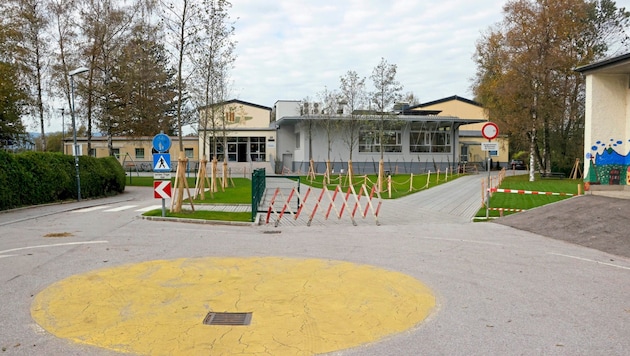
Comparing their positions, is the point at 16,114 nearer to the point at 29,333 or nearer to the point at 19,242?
the point at 19,242

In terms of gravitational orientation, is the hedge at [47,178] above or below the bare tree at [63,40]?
below

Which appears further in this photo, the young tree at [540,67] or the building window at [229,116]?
the building window at [229,116]

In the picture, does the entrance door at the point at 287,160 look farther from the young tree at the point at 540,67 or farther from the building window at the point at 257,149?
the young tree at the point at 540,67

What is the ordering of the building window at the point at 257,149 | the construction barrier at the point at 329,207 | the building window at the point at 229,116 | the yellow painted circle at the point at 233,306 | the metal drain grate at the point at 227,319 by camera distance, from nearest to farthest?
the yellow painted circle at the point at 233,306
the metal drain grate at the point at 227,319
the construction barrier at the point at 329,207
the building window at the point at 229,116
the building window at the point at 257,149

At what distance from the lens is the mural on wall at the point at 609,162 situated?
782 inches

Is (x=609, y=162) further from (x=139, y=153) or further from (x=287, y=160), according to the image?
(x=139, y=153)

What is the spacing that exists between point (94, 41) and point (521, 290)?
3618 centimetres

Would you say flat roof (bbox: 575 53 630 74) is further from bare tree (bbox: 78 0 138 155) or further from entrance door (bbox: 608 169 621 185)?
bare tree (bbox: 78 0 138 155)

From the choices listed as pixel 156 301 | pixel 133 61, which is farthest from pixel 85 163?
pixel 156 301

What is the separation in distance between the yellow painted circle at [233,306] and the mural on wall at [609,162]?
16.2m

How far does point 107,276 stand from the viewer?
7.40 m

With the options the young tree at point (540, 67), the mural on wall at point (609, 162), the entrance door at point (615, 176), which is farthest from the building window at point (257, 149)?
the entrance door at point (615, 176)

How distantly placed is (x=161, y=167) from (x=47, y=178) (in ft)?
28.9

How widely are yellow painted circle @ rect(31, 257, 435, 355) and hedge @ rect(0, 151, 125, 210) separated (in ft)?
43.6
